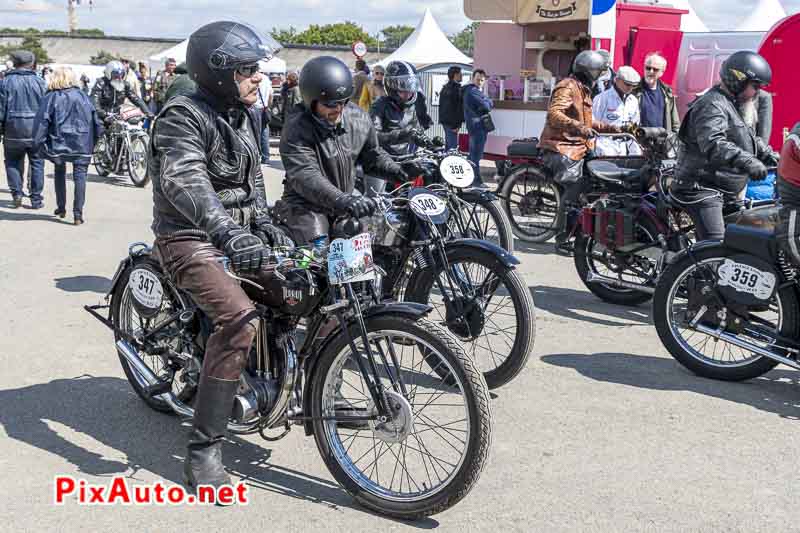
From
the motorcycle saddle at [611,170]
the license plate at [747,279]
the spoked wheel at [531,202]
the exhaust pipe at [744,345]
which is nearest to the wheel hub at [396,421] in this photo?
the exhaust pipe at [744,345]

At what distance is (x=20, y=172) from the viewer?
37.5 feet

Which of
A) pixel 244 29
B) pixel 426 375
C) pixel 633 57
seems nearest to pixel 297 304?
pixel 426 375

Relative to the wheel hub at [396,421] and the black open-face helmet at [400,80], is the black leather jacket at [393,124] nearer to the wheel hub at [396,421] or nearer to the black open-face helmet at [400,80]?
the black open-face helmet at [400,80]

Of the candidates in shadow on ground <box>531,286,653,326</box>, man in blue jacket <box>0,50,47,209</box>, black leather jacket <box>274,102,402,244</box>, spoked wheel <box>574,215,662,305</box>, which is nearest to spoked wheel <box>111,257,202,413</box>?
black leather jacket <box>274,102,402,244</box>

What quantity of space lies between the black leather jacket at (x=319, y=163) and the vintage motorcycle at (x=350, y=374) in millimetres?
1086

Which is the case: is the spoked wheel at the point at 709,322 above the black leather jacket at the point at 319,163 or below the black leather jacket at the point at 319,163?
below

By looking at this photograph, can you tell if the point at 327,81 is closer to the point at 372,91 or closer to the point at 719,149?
the point at 719,149

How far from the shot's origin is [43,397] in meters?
4.87

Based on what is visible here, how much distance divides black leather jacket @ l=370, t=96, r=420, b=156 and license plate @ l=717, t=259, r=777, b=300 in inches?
136

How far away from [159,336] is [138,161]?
10300 mm

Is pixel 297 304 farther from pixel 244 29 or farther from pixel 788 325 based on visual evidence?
pixel 788 325

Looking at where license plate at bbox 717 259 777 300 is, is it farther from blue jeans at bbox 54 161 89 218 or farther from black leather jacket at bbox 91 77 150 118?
black leather jacket at bbox 91 77 150 118

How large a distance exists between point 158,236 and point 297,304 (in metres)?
0.69

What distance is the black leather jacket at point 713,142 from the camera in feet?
19.7
